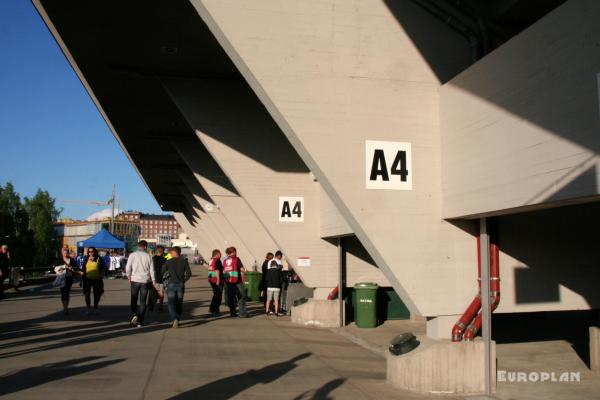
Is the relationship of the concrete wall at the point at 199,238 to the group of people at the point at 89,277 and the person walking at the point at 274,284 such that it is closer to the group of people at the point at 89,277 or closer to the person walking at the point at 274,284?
the person walking at the point at 274,284

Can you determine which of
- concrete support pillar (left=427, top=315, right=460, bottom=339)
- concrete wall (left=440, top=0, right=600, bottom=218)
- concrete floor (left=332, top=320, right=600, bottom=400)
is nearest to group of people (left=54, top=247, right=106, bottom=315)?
concrete floor (left=332, top=320, right=600, bottom=400)

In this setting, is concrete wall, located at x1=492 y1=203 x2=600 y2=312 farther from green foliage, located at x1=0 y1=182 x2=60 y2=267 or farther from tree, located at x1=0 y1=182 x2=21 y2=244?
tree, located at x1=0 y1=182 x2=21 y2=244

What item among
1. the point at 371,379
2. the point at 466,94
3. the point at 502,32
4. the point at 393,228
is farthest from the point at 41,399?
the point at 502,32

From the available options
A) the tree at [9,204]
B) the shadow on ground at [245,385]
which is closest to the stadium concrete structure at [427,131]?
the shadow on ground at [245,385]

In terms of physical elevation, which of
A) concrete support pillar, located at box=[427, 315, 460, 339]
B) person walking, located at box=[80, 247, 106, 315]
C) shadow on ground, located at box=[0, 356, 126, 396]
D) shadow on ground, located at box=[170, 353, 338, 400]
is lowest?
shadow on ground, located at box=[170, 353, 338, 400]

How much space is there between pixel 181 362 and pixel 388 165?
418 cm

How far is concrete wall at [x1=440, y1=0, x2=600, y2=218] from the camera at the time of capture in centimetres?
567

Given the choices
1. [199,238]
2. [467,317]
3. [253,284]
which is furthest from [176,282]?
[199,238]

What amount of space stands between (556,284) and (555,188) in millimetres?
2746

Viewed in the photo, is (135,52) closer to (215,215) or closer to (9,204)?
(215,215)

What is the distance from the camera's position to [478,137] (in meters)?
7.56

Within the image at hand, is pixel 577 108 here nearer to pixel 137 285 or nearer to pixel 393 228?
pixel 393 228

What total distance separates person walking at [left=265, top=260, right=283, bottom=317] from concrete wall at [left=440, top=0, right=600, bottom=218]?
8.76m

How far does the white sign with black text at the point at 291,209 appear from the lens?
50.3 ft
